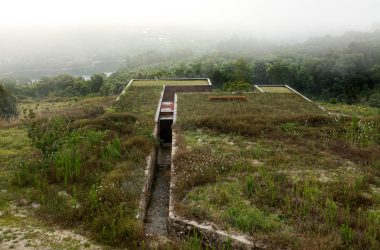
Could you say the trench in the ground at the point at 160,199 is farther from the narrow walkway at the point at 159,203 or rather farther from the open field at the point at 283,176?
the open field at the point at 283,176

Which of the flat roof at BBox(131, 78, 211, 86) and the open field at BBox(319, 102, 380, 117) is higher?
the flat roof at BBox(131, 78, 211, 86)

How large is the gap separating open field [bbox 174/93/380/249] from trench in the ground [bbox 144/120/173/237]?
71cm

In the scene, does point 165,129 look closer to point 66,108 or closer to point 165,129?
point 165,129

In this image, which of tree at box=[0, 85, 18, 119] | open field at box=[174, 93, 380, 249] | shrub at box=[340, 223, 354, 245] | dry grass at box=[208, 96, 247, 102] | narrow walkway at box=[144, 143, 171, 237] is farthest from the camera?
tree at box=[0, 85, 18, 119]

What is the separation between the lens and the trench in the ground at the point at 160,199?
23.8 feet

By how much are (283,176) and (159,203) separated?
9.91 ft

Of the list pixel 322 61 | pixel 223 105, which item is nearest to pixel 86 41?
pixel 322 61

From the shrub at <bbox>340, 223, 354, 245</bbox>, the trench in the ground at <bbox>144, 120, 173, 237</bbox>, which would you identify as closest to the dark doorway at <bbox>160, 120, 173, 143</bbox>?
the trench in the ground at <bbox>144, 120, 173, 237</bbox>

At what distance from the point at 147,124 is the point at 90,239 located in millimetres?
6990

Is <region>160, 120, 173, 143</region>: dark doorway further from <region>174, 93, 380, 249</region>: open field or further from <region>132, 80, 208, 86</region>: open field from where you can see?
<region>132, 80, 208, 86</region>: open field

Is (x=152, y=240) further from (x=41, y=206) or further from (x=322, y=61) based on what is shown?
(x=322, y=61)

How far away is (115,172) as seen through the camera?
8469 millimetres

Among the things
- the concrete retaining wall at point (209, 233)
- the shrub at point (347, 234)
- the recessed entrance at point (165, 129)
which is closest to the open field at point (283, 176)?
the shrub at point (347, 234)

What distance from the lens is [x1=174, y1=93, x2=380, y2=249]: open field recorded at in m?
5.92
